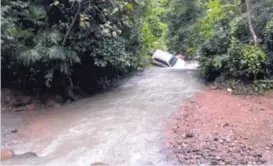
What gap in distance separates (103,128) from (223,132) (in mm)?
1919

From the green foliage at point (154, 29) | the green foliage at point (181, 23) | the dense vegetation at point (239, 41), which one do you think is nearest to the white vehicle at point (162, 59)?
the green foliage at point (154, 29)

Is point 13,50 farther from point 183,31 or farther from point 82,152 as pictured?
point 183,31

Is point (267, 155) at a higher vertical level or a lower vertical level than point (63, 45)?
lower

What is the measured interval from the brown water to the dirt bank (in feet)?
0.88

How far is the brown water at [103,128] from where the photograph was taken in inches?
198

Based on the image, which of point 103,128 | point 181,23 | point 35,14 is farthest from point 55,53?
point 181,23

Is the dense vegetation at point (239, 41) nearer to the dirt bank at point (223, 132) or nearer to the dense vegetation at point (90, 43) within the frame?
the dense vegetation at point (90, 43)

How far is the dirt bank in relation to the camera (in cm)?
467

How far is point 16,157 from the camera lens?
527 centimetres

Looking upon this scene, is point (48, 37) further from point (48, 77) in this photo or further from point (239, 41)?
point (239, 41)

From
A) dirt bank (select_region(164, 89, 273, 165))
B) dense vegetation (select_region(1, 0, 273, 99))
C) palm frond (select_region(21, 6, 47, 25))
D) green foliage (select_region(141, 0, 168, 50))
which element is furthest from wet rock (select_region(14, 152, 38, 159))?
green foliage (select_region(141, 0, 168, 50))

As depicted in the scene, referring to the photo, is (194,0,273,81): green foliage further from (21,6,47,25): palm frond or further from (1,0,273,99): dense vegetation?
(21,6,47,25): palm frond

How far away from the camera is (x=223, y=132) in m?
5.39

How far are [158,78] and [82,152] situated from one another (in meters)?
5.40
